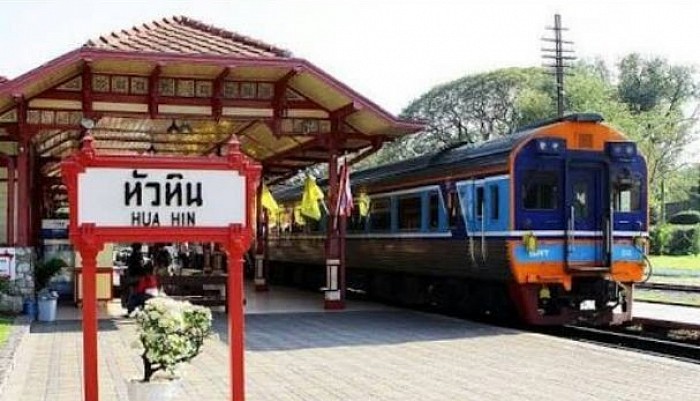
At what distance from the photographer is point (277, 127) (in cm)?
1744

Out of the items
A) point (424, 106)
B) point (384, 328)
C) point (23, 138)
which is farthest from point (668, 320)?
point (424, 106)

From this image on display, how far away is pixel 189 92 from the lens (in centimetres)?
1688

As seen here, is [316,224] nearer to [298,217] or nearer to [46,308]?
[298,217]

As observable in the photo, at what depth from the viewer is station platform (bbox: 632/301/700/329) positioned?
1595 cm

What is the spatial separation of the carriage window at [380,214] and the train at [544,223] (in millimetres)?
1984

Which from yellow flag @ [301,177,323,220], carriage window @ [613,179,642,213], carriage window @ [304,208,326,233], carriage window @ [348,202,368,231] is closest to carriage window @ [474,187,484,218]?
carriage window @ [613,179,642,213]

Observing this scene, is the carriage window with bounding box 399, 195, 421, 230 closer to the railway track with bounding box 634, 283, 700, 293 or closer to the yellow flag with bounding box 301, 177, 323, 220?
the yellow flag with bounding box 301, 177, 323, 220

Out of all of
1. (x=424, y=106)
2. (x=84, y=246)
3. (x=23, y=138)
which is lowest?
(x=84, y=246)

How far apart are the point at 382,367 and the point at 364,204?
32.2ft

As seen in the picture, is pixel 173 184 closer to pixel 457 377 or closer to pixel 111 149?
pixel 457 377

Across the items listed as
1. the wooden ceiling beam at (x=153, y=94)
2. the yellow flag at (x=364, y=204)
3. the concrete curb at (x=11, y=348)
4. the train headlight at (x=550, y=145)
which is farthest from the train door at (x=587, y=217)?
the concrete curb at (x=11, y=348)

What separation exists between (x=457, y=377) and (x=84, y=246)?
472 centimetres

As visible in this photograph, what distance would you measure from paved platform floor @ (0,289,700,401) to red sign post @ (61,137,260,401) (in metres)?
2.28

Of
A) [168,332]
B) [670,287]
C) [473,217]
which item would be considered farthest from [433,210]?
[168,332]
